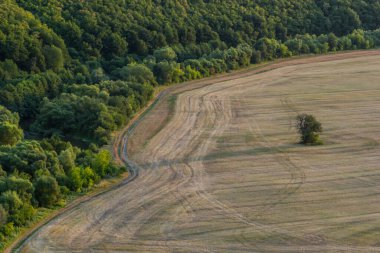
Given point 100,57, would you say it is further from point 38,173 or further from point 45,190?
point 45,190

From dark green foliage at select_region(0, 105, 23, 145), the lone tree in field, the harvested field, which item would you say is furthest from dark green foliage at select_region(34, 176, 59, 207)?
→ the lone tree in field

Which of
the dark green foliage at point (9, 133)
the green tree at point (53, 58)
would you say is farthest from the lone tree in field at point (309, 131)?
the green tree at point (53, 58)

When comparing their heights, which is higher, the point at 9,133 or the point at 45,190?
the point at 9,133

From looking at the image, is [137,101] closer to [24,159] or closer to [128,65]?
[128,65]

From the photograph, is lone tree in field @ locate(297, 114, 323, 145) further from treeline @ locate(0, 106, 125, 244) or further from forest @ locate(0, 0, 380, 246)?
treeline @ locate(0, 106, 125, 244)

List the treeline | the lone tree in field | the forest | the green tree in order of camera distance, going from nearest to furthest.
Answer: the treeline → the forest → the lone tree in field → the green tree

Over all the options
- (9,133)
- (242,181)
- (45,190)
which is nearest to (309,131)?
(242,181)
